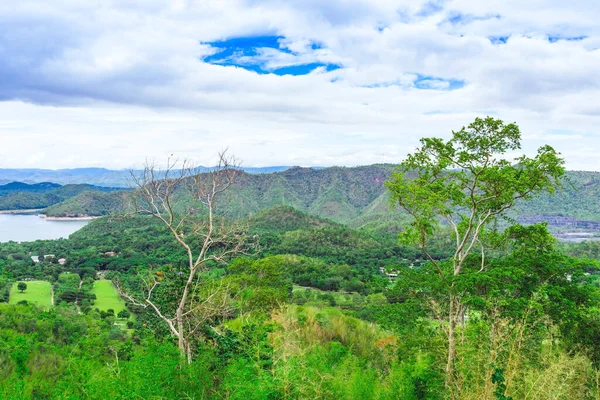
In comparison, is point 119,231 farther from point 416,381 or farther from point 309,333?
point 416,381

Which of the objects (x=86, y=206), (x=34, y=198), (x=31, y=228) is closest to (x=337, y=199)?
(x=86, y=206)

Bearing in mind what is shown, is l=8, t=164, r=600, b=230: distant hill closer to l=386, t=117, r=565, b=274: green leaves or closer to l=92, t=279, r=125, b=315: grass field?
l=92, t=279, r=125, b=315: grass field

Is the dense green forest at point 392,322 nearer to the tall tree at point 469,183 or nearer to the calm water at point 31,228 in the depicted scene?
the tall tree at point 469,183

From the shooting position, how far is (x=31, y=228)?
93062 mm

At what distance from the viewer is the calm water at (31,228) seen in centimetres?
8044

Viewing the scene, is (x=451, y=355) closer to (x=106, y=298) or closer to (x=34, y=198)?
(x=106, y=298)

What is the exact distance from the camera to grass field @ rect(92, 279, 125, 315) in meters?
33.2

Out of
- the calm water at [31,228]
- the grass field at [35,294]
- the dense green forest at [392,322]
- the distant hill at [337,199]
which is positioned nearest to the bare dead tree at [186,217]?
the dense green forest at [392,322]

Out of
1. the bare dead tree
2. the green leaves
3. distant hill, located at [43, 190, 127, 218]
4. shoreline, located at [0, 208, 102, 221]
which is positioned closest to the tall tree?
the green leaves

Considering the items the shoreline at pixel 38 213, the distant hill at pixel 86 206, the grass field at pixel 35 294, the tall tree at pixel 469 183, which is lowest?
the grass field at pixel 35 294

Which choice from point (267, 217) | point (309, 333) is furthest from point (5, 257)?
point (309, 333)

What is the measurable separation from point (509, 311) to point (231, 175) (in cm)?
573

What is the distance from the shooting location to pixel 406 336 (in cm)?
923

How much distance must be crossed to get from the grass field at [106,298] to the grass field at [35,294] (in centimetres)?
358
